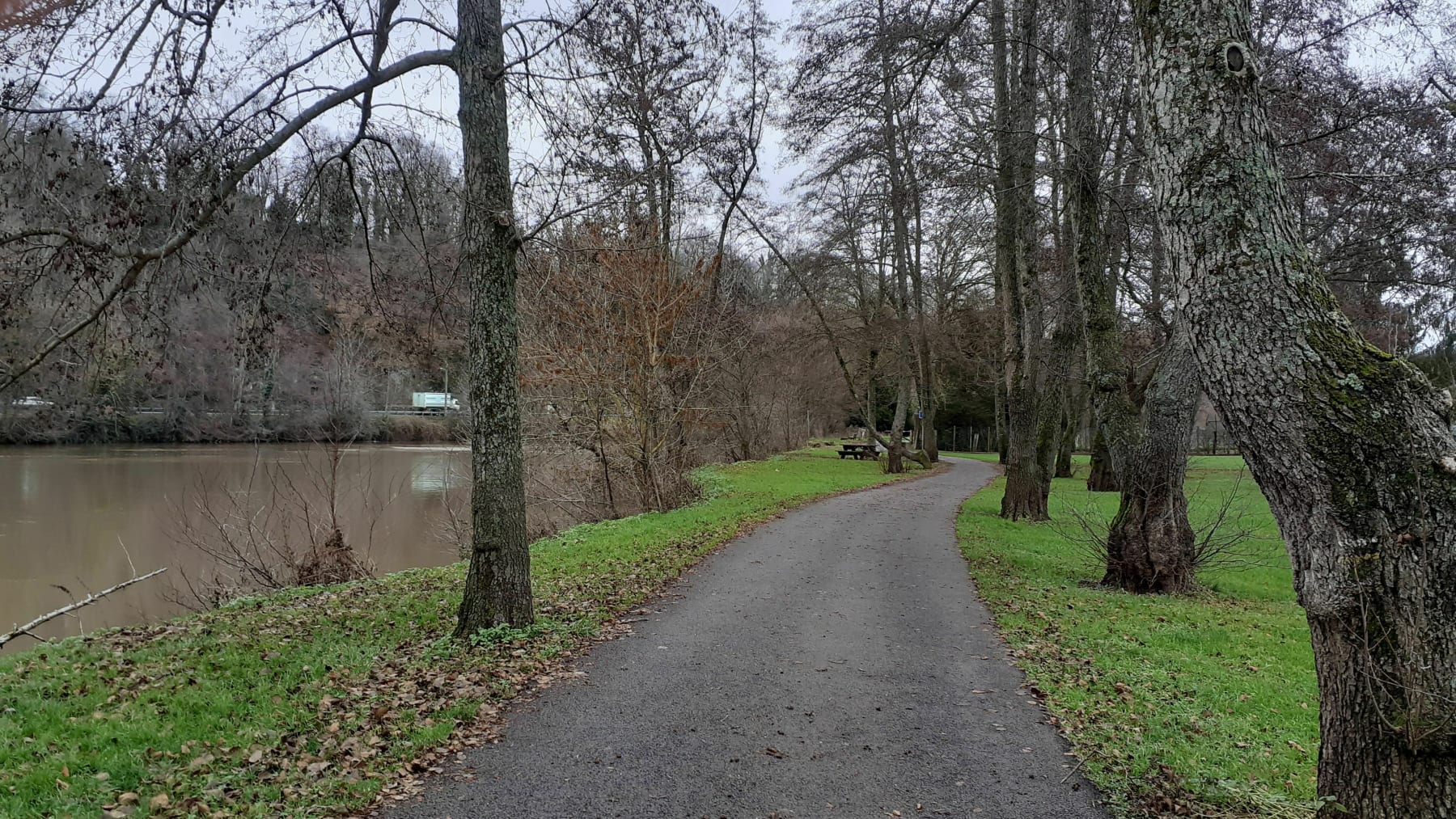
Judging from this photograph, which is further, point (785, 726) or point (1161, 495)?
point (1161, 495)

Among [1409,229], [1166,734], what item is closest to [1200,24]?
[1166,734]

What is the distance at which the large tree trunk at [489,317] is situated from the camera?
578 cm

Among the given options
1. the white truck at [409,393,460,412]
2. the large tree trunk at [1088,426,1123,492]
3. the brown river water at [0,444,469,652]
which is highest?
the white truck at [409,393,460,412]

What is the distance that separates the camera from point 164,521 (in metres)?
14.7

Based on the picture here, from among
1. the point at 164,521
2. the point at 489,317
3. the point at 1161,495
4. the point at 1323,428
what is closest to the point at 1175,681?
the point at 1323,428

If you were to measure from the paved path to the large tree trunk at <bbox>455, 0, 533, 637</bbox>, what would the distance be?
Result: 1034mm

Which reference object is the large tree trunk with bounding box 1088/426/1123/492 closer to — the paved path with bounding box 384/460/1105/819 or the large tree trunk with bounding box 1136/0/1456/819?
the paved path with bounding box 384/460/1105/819

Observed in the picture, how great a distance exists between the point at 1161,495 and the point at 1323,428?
20.5ft

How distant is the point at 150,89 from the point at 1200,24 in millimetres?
6277

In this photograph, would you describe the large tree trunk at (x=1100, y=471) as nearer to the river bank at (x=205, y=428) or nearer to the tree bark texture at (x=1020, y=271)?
the tree bark texture at (x=1020, y=271)

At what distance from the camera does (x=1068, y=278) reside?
1312 centimetres

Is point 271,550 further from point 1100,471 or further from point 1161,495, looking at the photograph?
point 1100,471

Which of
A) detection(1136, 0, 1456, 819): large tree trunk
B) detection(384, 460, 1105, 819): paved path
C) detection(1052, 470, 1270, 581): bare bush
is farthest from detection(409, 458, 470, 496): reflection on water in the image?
detection(1136, 0, 1456, 819): large tree trunk

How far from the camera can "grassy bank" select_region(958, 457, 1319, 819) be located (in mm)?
3600
